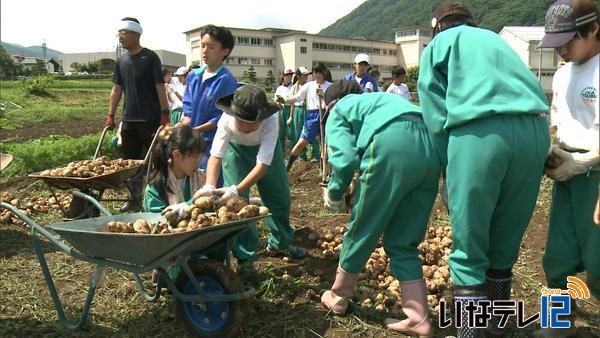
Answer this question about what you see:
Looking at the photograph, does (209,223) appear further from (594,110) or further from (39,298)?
(594,110)

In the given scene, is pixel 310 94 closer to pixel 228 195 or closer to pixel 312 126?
pixel 312 126

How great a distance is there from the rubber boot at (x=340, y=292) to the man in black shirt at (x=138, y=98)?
2.61 m

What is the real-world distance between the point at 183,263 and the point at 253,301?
76cm

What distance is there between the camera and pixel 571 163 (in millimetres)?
2549

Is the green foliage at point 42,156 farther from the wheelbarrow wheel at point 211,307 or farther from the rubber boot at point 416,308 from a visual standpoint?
the rubber boot at point 416,308

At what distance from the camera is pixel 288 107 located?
10641 mm

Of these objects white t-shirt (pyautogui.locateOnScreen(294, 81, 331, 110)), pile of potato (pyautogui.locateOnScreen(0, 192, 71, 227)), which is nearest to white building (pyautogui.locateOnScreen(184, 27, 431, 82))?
white t-shirt (pyautogui.locateOnScreen(294, 81, 331, 110))

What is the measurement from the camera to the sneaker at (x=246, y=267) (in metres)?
3.60

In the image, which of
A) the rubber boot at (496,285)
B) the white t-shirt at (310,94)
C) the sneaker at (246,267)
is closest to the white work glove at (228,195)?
the sneaker at (246,267)

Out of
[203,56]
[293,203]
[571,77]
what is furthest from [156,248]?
[293,203]

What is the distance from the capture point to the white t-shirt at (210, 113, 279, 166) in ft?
11.0

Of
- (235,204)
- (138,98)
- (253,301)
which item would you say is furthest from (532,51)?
(235,204)

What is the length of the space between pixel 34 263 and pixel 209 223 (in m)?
2.22

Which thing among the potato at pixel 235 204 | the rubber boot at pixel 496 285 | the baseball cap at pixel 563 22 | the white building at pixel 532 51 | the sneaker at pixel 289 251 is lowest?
the sneaker at pixel 289 251
